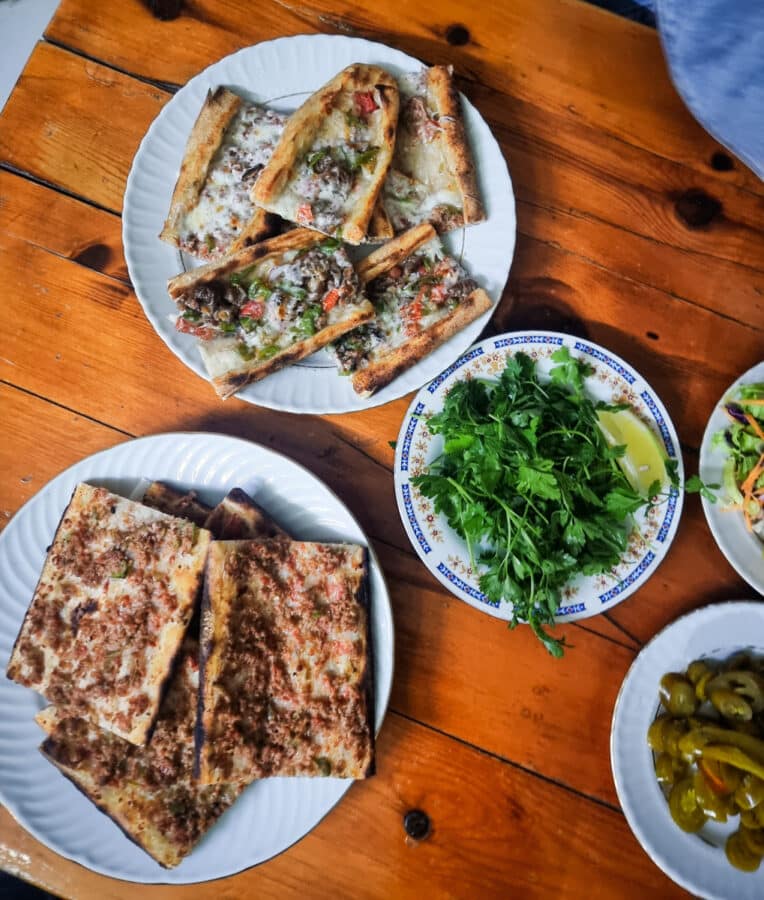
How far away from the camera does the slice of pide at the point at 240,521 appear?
2.86 metres

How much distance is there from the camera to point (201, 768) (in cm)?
263

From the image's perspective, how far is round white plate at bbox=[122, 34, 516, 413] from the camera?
9.48 ft

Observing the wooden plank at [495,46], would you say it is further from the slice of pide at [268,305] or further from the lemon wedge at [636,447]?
the lemon wedge at [636,447]

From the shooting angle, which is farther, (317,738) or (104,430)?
(104,430)

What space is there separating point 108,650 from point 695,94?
2651 millimetres

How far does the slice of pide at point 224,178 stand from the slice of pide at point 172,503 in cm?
97

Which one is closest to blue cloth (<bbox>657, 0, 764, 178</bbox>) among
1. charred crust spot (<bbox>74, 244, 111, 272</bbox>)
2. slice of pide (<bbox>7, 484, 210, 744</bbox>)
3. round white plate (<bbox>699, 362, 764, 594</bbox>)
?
round white plate (<bbox>699, 362, 764, 594</bbox>)

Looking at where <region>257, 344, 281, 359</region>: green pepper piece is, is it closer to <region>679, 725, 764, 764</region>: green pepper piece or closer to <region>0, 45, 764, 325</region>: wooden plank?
<region>0, 45, 764, 325</region>: wooden plank

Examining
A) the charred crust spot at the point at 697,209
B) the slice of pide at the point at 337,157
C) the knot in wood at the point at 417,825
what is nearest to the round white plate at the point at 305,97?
the slice of pide at the point at 337,157

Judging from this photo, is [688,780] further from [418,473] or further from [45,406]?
[45,406]

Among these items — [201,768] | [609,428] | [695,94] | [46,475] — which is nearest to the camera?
[695,94]

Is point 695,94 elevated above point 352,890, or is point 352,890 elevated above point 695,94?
point 695,94

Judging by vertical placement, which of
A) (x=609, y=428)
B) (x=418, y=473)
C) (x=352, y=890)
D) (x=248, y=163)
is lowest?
(x=352, y=890)

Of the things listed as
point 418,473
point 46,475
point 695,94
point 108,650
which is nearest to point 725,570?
point 418,473
